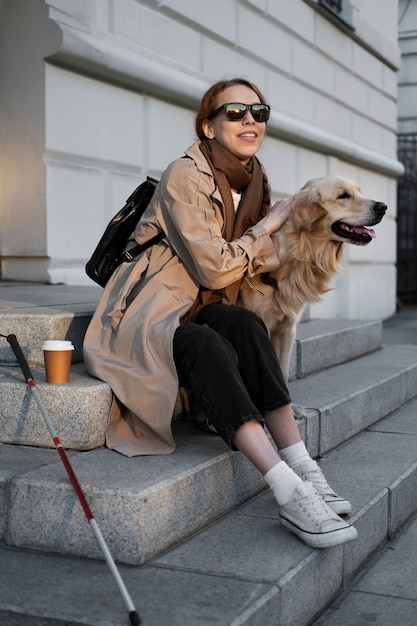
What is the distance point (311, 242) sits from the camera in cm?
379

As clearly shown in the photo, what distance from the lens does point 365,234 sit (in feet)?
12.5

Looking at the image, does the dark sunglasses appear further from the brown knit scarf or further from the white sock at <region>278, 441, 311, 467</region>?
the white sock at <region>278, 441, 311, 467</region>

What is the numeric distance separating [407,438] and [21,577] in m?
2.61

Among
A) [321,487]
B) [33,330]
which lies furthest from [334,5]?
[321,487]

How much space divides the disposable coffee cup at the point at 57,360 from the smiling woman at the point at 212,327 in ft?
0.48

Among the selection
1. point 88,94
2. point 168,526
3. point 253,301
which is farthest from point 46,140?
point 168,526

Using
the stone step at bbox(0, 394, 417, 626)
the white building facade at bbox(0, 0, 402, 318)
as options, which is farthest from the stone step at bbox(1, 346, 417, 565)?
the white building facade at bbox(0, 0, 402, 318)

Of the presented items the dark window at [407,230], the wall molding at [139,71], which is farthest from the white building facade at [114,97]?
the dark window at [407,230]

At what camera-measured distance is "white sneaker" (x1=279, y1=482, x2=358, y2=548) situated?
2861 mm

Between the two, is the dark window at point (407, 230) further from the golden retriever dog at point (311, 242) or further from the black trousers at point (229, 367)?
the black trousers at point (229, 367)

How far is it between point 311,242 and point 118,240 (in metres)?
0.82

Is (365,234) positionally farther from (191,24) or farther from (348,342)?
(191,24)

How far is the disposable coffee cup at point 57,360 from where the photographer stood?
3234 mm

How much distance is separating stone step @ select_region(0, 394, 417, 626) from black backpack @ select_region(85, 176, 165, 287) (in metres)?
0.83
